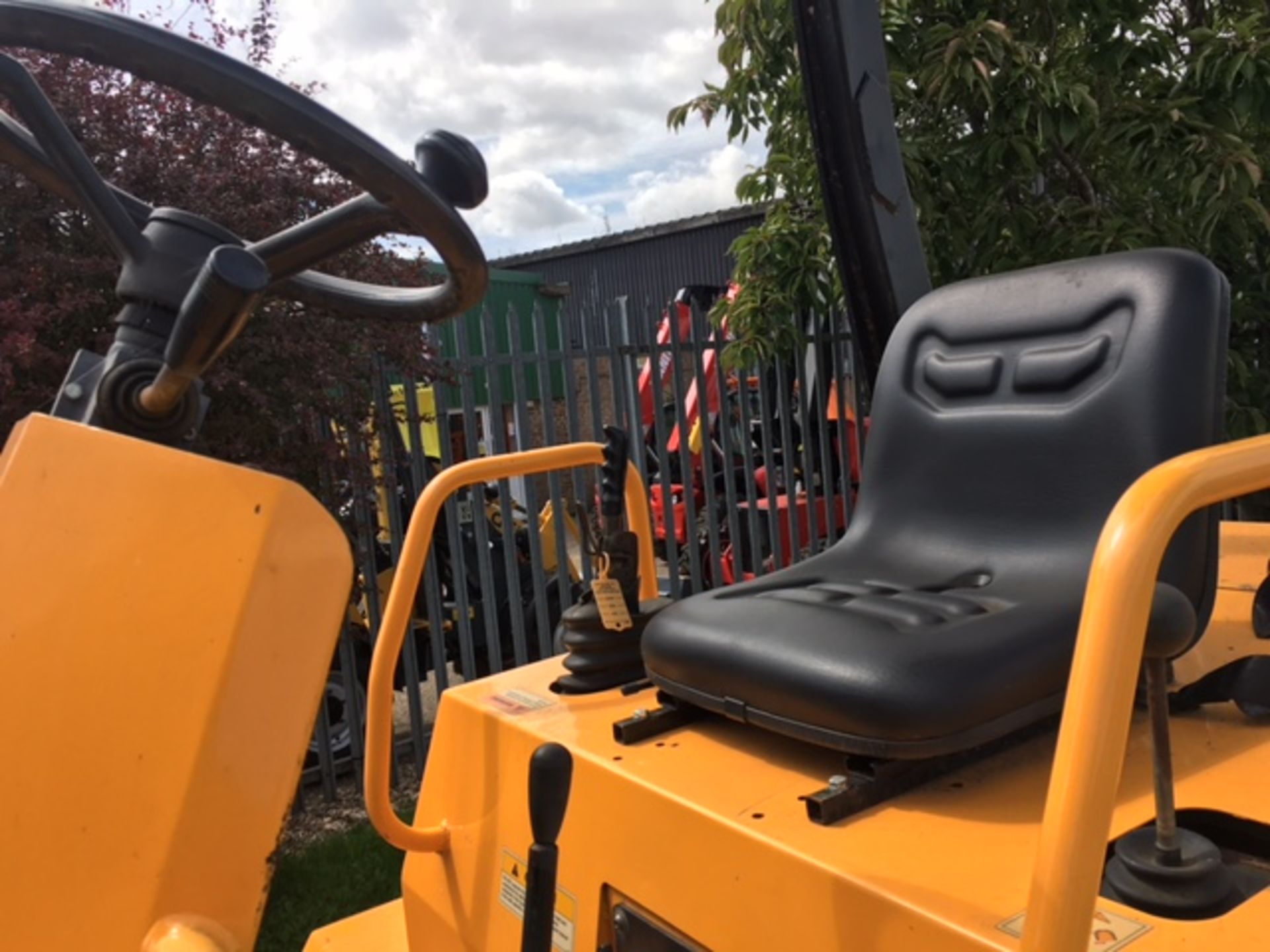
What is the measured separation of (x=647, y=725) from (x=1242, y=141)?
3288mm

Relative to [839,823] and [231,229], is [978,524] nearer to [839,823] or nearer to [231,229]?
[839,823]

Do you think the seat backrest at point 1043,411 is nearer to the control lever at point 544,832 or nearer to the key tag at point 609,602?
the key tag at point 609,602

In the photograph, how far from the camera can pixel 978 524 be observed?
1720 millimetres

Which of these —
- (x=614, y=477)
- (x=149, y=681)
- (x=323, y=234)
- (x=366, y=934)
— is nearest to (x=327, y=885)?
(x=366, y=934)

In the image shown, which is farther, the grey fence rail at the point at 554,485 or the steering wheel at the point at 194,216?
the grey fence rail at the point at 554,485

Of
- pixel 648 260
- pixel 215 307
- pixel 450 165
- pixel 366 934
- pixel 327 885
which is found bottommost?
pixel 327 885

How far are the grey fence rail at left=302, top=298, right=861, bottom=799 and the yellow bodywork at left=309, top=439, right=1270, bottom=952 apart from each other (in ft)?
6.51

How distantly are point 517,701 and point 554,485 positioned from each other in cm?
210

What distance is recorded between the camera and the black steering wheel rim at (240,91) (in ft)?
2.51

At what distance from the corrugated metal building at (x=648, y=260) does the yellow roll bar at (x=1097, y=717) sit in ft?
37.1

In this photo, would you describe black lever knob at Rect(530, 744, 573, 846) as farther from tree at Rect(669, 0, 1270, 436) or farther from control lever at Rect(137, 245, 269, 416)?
tree at Rect(669, 0, 1270, 436)

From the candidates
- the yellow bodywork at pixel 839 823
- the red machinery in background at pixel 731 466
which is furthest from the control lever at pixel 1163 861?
the red machinery in background at pixel 731 466

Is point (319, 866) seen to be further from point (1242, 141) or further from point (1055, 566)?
point (1242, 141)

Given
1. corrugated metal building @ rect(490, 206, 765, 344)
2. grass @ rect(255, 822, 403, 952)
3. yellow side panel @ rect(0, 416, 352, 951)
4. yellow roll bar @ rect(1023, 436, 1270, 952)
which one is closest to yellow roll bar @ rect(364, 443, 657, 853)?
yellow side panel @ rect(0, 416, 352, 951)
